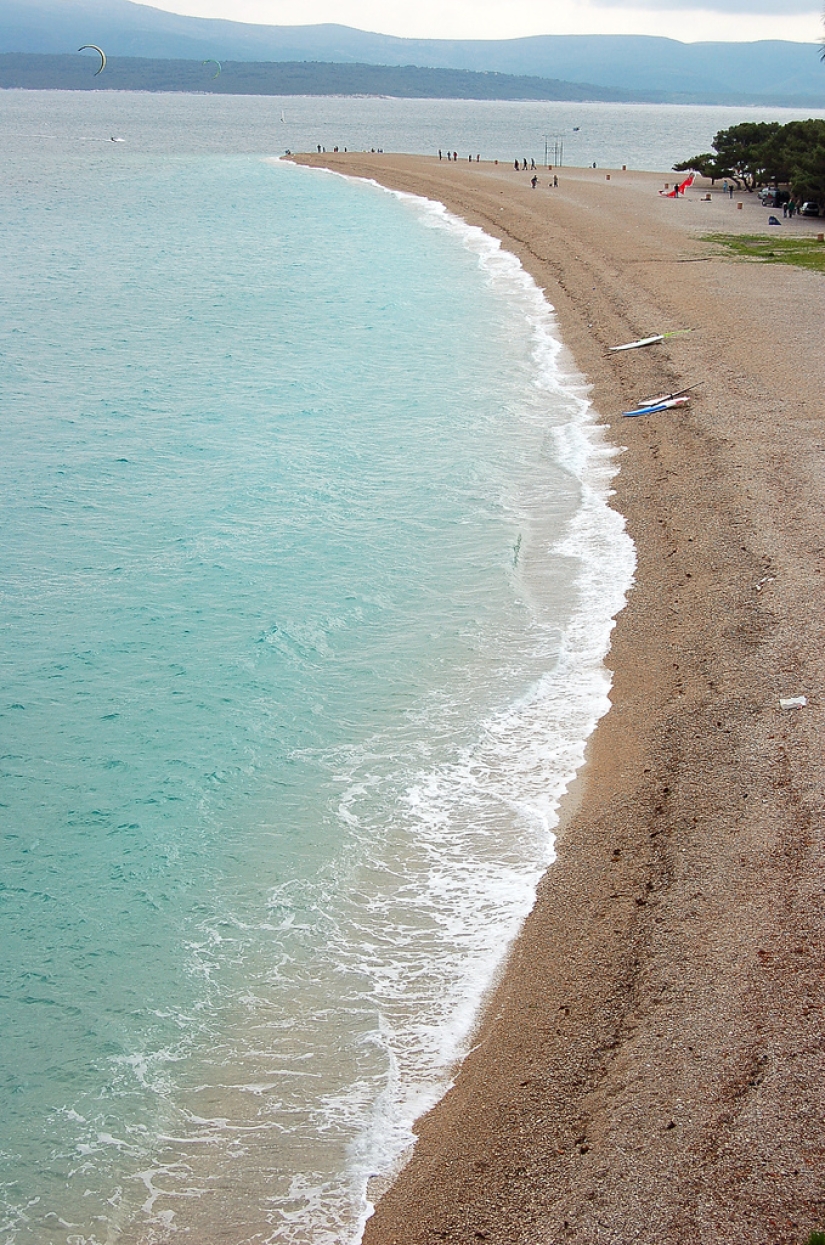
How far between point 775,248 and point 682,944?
35.3 metres

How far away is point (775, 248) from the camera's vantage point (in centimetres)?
3812

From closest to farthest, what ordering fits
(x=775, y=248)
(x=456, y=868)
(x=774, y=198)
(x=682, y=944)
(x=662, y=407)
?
(x=682, y=944), (x=456, y=868), (x=662, y=407), (x=775, y=248), (x=774, y=198)

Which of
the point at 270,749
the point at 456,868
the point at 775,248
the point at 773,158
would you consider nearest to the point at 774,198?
the point at 773,158

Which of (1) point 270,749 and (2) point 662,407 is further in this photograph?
(2) point 662,407

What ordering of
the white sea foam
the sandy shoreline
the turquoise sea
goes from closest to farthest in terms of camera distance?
the sandy shoreline < the turquoise sea < the white sea foam

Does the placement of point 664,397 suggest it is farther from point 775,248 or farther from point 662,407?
point 775,248

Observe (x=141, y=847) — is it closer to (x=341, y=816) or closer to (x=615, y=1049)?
(x=341, y=816)

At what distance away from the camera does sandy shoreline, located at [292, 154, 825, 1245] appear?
243 inches

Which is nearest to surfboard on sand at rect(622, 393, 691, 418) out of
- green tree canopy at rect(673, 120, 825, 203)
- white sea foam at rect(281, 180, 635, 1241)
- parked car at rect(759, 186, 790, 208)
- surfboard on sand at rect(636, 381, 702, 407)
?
surfboard on sand at rect(636, 381, 702, 407)

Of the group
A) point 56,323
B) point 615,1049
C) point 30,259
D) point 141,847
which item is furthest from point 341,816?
point 30,259

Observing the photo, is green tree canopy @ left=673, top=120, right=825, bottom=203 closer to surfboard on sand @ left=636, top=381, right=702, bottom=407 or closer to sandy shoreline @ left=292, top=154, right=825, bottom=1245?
surfboard on sand @ left=636, top=381, right=702, bottom=407

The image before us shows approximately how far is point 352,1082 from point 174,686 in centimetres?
664

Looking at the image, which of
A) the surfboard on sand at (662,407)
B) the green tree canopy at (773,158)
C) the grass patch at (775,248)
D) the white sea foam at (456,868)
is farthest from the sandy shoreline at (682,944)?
the green tree canopy at (773,158)

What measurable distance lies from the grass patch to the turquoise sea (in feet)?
38.6
